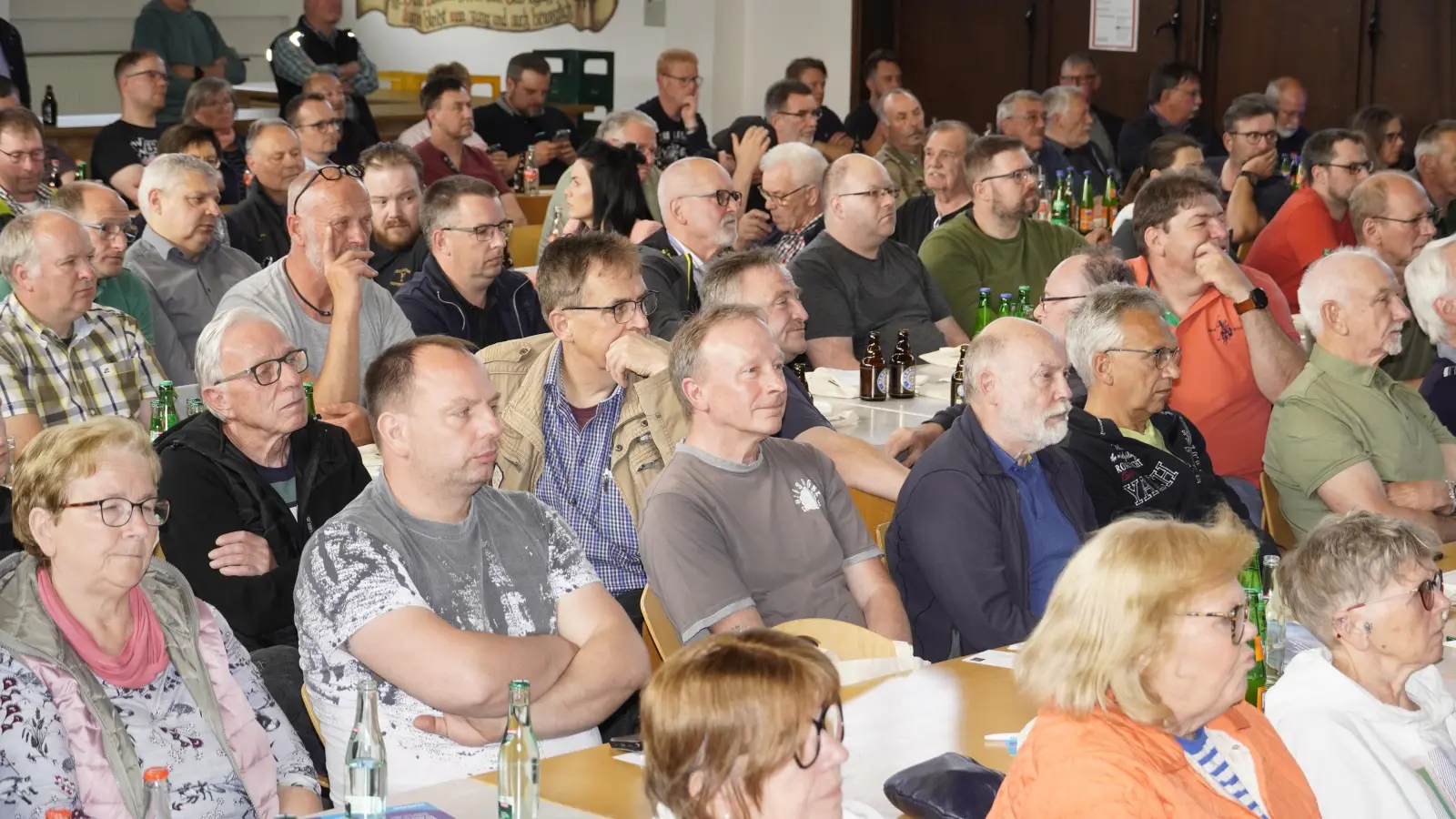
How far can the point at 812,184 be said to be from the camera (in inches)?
275

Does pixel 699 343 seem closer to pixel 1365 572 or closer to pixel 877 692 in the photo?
pixel 877 692

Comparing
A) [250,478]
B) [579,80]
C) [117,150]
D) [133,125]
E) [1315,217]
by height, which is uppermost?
[579,80]

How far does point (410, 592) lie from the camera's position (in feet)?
9.05

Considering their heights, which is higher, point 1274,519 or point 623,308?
point 623,308

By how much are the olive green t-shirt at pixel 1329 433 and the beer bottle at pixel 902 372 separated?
108 cm

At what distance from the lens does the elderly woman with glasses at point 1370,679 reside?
256 cm

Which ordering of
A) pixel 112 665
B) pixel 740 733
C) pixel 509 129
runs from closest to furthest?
1. pixel 740 733
2. pixel 112 665
3. pixel 509 129

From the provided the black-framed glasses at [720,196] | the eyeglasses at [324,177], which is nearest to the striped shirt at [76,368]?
the eyeglasses at [324,177]

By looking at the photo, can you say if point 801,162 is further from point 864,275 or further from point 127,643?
point 127,643

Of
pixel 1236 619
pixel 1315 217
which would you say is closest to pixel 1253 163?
pixel 1315 217

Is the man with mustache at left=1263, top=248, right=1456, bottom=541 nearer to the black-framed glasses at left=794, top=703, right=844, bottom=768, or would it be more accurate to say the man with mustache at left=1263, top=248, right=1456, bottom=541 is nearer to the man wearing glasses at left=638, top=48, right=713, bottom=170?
the black-framed glasses at left=794, top=703, right=844, bottom=768

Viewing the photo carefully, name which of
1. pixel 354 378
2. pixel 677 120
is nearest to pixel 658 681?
pixel 354 378

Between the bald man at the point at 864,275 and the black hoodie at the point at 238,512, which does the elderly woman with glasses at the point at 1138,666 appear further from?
the bald man at the point at 864,275

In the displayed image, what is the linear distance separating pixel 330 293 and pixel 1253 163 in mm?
5010
